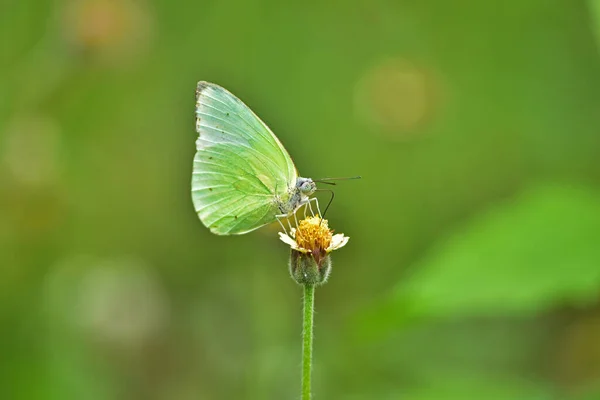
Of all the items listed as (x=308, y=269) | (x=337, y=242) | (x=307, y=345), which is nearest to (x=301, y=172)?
(x=337, y=242)

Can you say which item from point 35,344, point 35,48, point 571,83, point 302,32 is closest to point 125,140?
point 35,48

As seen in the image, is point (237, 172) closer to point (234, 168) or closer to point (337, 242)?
point (234, 168)

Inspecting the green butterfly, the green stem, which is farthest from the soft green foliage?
the green butterfly

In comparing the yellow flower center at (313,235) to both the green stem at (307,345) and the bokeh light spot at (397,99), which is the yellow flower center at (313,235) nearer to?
the green stem at (307,345)

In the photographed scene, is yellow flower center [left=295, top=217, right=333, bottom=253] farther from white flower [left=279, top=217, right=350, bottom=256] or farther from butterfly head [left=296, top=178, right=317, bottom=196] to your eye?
butterfly head [left=296, top=178, right=317, bottom=196]

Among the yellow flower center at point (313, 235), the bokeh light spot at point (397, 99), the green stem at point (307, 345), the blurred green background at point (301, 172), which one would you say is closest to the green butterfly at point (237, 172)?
the yellow flower center at point (313, 235)

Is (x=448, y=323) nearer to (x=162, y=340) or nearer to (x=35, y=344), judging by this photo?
(x=162, y=340)
